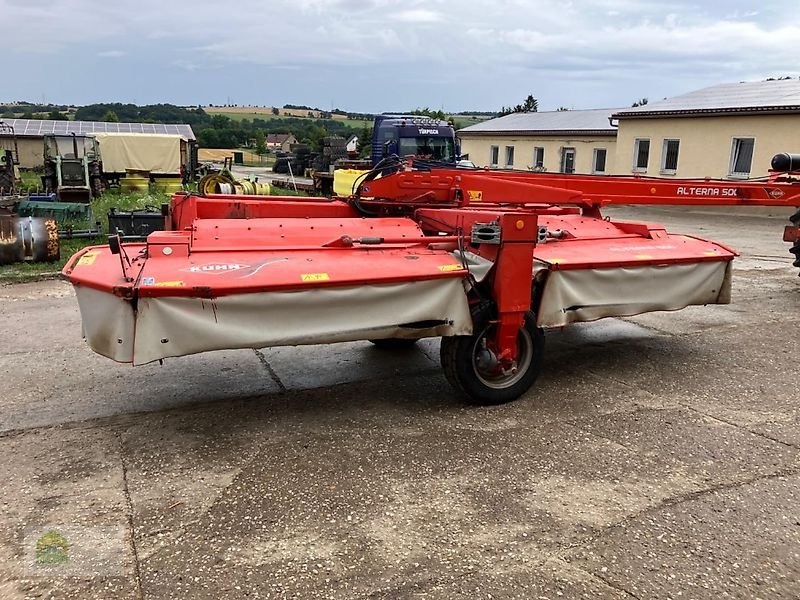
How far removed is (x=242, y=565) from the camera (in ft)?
9.96

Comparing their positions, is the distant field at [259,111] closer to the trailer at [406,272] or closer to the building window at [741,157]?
the building window at [741,157]

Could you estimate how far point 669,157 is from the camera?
2264cm

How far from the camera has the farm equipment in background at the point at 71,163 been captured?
65.7 ft

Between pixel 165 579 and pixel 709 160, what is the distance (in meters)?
21.3

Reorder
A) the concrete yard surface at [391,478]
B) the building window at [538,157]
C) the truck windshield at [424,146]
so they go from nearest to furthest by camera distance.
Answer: the concrete yard surface at [391,478]
the truck windshield at [424,146]
the building window at [538,157]

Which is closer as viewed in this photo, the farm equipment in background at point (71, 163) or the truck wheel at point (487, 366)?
the truck wheel at point (487, 366)

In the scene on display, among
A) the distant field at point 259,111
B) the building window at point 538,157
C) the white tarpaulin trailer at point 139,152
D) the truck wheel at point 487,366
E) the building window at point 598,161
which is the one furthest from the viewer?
the distant field at point 259,111

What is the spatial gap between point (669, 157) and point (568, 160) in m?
5.58

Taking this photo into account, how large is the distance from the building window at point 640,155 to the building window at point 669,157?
761 mm

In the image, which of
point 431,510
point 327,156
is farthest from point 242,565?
point 327,156

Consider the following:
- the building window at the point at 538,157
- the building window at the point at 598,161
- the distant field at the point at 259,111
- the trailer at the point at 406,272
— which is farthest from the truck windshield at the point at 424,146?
the distant field at the point at 259,111

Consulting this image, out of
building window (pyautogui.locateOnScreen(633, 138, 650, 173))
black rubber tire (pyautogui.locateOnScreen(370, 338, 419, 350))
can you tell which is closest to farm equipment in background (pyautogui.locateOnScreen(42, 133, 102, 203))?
black rubber tire (pyautogui.locateOnScreen(370, 338, 419, 350))

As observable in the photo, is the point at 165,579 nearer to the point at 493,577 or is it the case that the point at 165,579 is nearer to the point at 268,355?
the point at 493,577

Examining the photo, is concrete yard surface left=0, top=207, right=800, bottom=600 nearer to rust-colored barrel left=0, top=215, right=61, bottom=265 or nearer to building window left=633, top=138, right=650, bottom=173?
rust-colored barrel left=0, top=215, right=61, bottom=265
